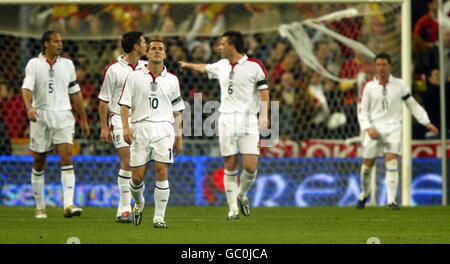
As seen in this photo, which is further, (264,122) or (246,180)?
(246,180)

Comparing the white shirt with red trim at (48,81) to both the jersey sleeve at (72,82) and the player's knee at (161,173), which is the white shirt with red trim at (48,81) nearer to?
the jersey sleeve at (72,82)

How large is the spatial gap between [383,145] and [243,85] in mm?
3755

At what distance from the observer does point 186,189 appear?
67.7ft

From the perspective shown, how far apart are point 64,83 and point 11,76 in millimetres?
5017

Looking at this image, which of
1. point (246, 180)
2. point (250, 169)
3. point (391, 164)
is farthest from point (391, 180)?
point (250, 169)

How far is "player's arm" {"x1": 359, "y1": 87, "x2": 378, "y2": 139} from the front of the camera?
18656 mm

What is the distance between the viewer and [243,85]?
15.9 metres

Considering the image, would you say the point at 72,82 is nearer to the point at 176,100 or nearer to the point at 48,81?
the point at 48,81

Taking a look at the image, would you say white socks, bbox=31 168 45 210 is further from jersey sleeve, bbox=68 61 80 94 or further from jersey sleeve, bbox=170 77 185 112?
jersey sleeve, bbox=170 77 185 112

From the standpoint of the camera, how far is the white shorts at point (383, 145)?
1878 cm

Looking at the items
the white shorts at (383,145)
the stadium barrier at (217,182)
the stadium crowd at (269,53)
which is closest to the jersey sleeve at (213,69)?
the white shorts at (383,145)
